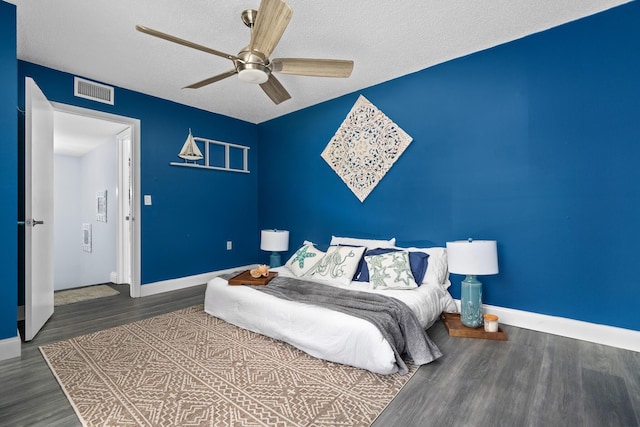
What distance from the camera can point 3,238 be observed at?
7.36ft

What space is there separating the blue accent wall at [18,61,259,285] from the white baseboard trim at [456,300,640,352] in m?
3.71

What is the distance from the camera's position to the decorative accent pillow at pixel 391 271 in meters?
2.76

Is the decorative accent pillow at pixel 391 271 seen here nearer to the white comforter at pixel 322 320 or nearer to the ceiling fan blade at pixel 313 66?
→ the white comforter at pixel 322 320

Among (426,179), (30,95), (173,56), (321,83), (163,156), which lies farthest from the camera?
(163,156)

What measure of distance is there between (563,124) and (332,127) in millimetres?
2514

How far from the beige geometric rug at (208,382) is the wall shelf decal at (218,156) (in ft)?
8.45

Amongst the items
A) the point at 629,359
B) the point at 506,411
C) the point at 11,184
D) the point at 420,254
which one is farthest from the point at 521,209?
the point at 11,184

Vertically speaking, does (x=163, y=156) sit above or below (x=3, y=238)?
above

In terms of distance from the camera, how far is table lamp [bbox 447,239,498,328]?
250 centimetres

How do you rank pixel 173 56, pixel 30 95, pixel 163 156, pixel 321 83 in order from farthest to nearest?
pixel 163 156
pixel 321 83
pixel 173 56
pixel 30 95

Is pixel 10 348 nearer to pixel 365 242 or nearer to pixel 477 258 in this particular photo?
pixel 365 242

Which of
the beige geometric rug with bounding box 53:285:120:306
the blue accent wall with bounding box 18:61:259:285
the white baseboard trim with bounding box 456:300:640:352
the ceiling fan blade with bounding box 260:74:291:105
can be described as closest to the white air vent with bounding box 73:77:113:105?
the blue accent wall with bounding box 18:61:259:285

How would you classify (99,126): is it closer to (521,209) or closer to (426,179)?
(426,179)

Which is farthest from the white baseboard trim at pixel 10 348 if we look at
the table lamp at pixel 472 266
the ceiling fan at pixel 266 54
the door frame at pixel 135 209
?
the table lamp at pixel 472 266
